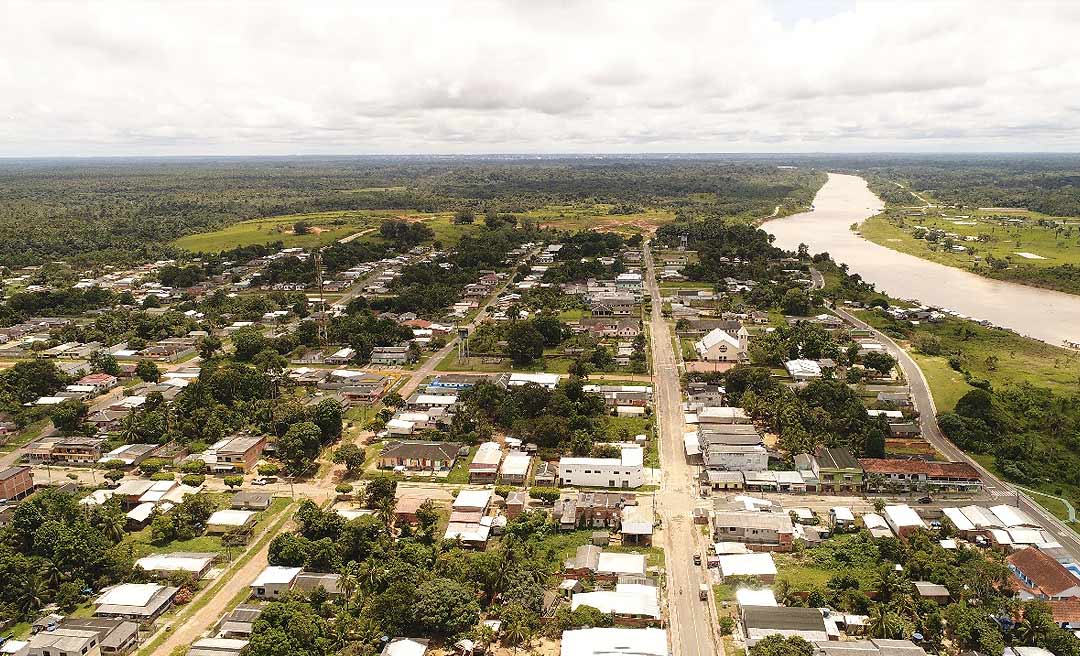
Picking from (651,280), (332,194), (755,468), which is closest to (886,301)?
(651,280)

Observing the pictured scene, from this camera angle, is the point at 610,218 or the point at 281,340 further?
the point at 610,218

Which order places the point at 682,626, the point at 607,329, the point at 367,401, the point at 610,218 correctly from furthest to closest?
the point at 610,218 < the point at 607,329 < the point at 367,401 < the point at 682,626

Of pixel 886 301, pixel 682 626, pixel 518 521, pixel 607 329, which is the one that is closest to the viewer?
pixel 682 626

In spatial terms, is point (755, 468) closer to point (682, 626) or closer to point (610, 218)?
point (682, 626)

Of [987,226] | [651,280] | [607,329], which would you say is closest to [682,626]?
[607,329]

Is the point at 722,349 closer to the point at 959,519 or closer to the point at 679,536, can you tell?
the point at 959,519
